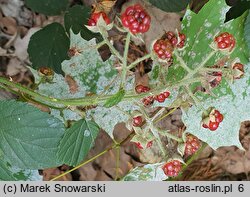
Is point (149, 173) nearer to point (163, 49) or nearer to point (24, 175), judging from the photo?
point (24, 175)

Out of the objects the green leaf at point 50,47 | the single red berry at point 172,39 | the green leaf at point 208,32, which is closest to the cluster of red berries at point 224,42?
the single red berry at point 172,39

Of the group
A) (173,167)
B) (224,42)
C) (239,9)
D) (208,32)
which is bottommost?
(173,167)

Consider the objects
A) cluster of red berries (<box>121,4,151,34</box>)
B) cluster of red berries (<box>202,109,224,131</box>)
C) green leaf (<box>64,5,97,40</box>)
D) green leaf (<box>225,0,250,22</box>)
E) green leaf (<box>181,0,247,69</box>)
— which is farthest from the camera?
green leaf (<box>64,5,97,40</box>)

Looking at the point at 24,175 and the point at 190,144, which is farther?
the point at 24,175

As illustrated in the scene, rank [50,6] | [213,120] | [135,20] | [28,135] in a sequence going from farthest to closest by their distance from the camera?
[50,6] < [28,135] < [213,120] < [135,20]

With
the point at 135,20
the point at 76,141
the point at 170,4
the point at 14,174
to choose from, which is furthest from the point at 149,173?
the point at 135,20

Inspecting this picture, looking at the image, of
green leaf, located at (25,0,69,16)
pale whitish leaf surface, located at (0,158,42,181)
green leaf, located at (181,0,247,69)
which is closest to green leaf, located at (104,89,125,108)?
green leaf, located at (181,0,247,69)

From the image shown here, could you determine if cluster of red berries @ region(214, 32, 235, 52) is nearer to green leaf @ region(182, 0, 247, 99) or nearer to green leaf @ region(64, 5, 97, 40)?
green leaf @ region(182, 0, 247, 99)
